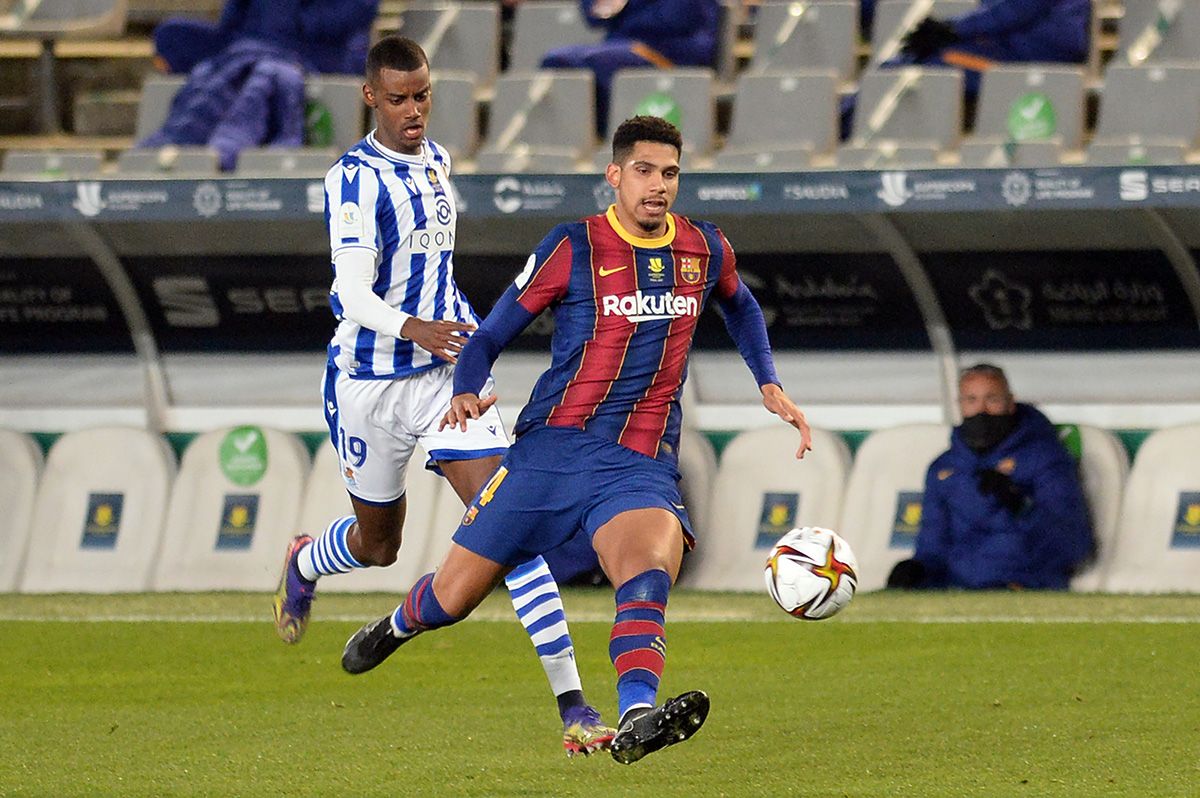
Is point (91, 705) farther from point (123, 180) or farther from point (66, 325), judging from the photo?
point (66, 325)

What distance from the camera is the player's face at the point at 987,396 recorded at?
406 inches

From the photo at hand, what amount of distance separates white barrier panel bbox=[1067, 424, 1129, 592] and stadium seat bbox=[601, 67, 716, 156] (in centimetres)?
257

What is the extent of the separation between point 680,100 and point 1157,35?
8.44 ft

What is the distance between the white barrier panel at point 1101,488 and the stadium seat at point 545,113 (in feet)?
10.2

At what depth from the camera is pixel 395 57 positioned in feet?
20.4

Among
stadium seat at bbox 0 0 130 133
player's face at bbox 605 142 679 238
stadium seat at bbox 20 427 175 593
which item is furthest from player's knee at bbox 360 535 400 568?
stadium seat at bbox 0 0 130 133

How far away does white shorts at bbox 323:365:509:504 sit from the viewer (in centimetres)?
654

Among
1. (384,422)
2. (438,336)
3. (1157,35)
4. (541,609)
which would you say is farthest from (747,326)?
(1157,35)

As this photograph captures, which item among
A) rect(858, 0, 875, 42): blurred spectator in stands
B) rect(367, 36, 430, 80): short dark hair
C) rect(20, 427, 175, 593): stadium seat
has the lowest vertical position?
rect(20, 427, 175, 593): stadium seat

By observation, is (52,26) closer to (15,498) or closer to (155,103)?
(155,103)

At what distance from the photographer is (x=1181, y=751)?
5.73m

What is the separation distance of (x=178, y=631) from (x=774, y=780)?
4655mm

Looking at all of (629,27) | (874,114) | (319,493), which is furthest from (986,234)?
(319,493)

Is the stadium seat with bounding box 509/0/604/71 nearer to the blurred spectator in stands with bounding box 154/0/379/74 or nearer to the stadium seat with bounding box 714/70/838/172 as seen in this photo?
the blurred spectator in stands with bounding box 154/0/379/74
